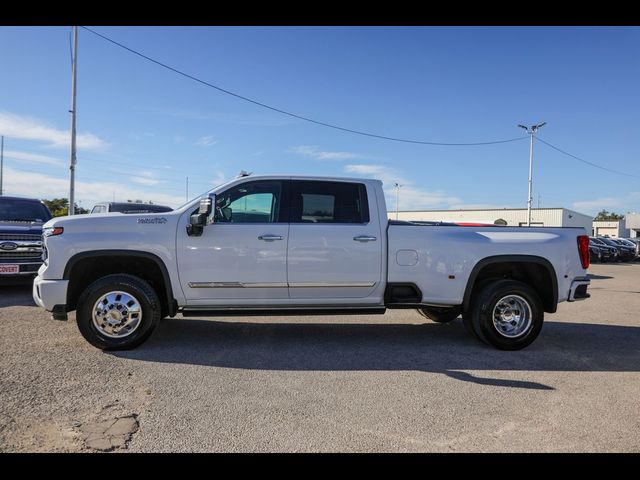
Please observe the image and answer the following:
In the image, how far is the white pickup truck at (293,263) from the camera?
5.17 meters

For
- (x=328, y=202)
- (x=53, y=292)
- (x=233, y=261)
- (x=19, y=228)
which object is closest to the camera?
(x=53, y=292)

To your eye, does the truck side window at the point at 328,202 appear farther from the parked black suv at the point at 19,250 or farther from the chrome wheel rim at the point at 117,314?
the parked black suv at the point at 19,250

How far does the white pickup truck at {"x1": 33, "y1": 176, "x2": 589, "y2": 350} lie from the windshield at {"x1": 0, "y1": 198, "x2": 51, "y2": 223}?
5.80 meters

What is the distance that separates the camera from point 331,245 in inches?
215

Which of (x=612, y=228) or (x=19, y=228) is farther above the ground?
(x=612, y=228)

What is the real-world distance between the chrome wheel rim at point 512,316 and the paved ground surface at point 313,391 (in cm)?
34

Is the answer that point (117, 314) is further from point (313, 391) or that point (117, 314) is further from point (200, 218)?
point (313, 391)

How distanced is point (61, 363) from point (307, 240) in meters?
2.90

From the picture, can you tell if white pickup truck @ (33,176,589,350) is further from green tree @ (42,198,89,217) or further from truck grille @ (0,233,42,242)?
green tree @ (42,198,89,217)

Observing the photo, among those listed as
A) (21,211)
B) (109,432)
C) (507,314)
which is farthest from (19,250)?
(507,314)

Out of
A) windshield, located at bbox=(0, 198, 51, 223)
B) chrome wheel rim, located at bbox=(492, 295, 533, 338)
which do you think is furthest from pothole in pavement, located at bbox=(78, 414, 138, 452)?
windshield, located at bbox=(0, 198, 51, 223)

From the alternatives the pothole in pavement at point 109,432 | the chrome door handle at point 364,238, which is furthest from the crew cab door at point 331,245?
the pothole in pavement at point 109,432

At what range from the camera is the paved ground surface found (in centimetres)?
321

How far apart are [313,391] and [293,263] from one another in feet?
5.60
